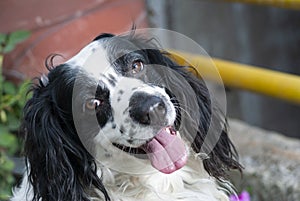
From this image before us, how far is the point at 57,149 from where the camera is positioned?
2.49 metres

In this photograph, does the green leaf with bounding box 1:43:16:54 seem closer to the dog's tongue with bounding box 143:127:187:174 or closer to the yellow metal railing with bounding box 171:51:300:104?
the yellow metal railing with bounding box 171:51:300:104

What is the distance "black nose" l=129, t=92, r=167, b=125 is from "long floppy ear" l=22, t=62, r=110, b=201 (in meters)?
0.28

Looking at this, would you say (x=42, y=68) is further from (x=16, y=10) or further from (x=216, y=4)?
(x=216, y=4)

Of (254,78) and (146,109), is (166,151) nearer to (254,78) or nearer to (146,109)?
(146,109)

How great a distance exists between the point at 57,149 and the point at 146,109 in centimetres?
37

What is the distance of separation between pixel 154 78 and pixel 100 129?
28 cm

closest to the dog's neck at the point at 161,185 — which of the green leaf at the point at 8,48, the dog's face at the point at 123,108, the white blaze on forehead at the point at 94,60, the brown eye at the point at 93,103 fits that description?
the dog's face at the point at 123,108

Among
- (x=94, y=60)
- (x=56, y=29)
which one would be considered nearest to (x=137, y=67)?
(x=94, y=60)

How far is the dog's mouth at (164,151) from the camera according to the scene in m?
2.43

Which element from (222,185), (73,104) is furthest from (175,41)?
→ (73,104)

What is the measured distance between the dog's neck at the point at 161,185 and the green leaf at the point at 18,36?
1.31 metres

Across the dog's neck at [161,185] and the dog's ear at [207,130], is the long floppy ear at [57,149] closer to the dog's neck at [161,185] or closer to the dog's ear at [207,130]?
the dog's neck at [161,185]

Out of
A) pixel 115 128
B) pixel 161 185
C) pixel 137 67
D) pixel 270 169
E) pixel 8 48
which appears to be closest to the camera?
pixel 115 128

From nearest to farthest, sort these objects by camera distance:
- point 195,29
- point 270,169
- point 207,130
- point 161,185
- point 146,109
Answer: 1. point 146,109
2. point 161,185
3. point 207,130
4. point 270,169
5. point 195,29
